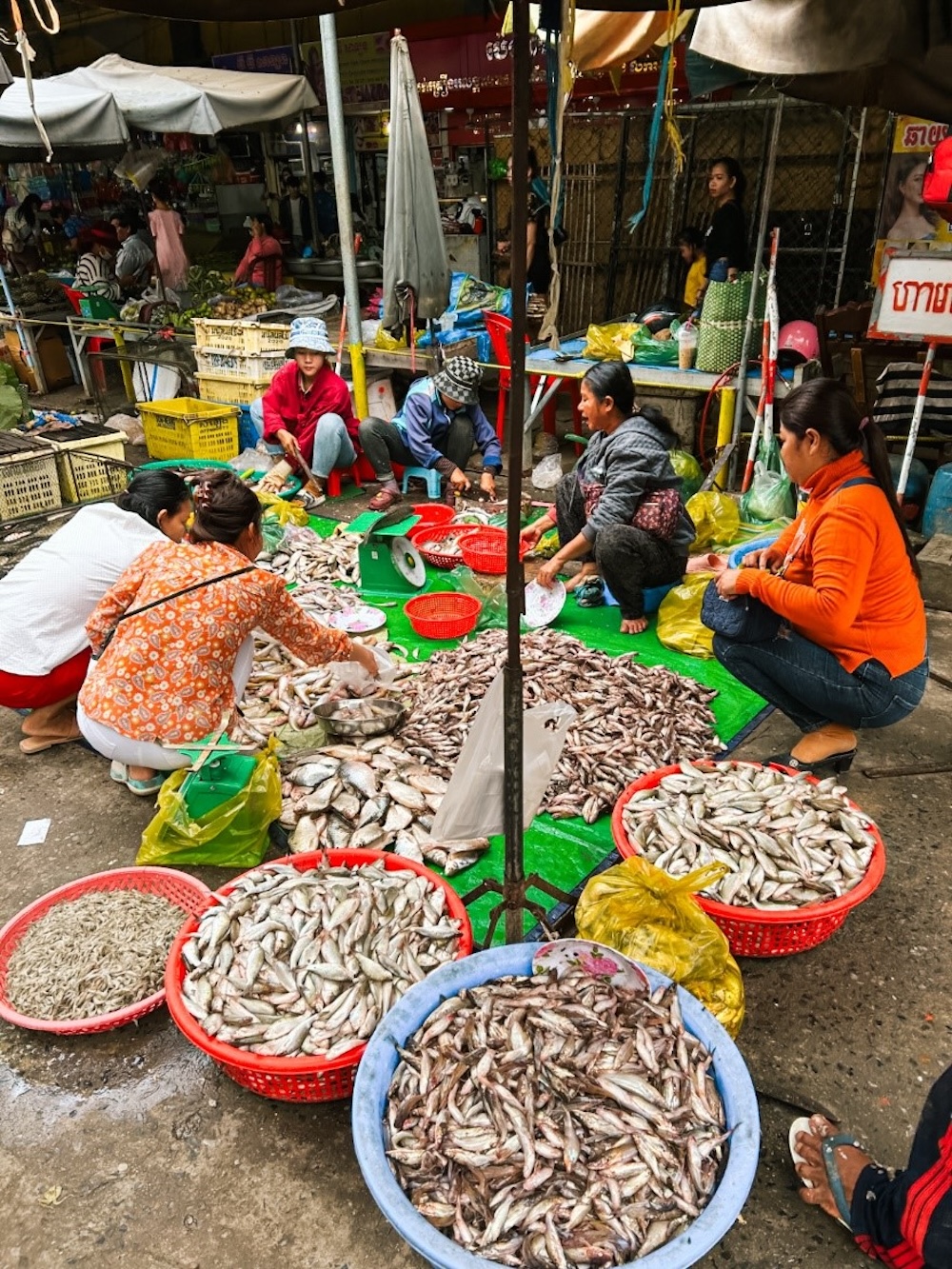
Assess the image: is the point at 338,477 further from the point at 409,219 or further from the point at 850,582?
the point at 850,582

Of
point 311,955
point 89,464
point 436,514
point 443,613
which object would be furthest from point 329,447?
point 311,955

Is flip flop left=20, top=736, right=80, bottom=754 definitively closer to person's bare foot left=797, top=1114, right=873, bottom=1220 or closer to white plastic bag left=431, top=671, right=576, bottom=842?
white plastic bag left=431, top=671, right=576, bottom=842

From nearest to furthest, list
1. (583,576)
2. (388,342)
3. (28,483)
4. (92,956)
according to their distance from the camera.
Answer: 1. (92,956)
2. (583,576)
3. (28,483)
4. (388,342)

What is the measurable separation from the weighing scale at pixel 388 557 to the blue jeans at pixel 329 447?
5.86 ft

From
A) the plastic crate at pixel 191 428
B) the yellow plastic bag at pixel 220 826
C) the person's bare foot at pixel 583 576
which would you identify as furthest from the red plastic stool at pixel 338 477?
the yellow plastic bag at pixel 220 826

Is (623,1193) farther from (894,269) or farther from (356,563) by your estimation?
(894,269)

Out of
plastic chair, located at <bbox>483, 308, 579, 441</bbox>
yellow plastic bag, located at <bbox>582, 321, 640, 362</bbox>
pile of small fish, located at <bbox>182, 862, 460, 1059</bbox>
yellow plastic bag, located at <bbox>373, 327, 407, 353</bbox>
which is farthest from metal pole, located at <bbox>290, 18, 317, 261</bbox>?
pile of small fish, located at <bbox>182, 862, 460, 1059</bbox>

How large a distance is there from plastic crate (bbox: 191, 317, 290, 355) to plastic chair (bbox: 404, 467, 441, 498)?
2002mm

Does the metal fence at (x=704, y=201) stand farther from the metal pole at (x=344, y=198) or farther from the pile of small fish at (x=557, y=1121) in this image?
the pile of small fish at (x=557, y=1121)

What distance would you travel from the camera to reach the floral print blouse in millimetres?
3244

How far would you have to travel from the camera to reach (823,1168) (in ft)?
7.09

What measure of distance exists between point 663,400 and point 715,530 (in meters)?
1.81

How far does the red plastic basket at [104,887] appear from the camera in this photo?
2.54m

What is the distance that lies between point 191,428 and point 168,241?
16.1 ft
